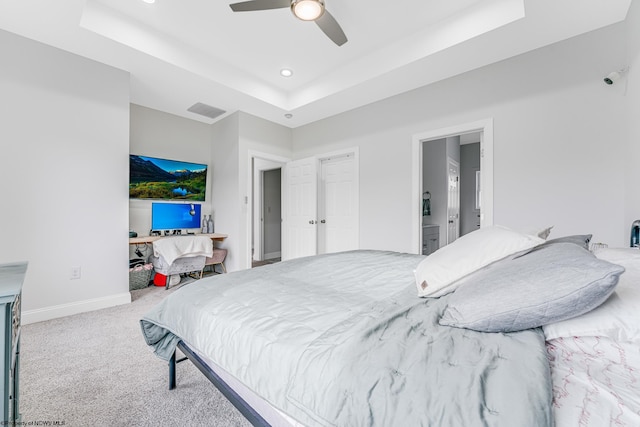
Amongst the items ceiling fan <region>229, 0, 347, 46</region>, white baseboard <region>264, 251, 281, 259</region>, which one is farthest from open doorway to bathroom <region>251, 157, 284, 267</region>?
ceiling fan <region>229, 0, 347, 46</region>

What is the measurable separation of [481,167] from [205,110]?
4038mm

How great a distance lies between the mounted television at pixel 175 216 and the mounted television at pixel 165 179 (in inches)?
6.2

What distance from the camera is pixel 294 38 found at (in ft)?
9.99

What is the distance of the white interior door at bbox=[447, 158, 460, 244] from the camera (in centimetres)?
527

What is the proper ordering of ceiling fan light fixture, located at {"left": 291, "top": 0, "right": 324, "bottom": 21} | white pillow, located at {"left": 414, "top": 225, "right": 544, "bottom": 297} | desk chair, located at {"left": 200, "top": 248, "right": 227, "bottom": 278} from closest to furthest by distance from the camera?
white pillow, located at {"left": 414, "top": 225, "right": 544, "bottom": 297}
ceiling fan light fixture, located at {"left": 291, "top": 0, "right": 324, "bottom": 21}
desk chair, located at {"left": 200, "top": 248, "right": 227, "bottom": 278}

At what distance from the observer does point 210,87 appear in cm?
360

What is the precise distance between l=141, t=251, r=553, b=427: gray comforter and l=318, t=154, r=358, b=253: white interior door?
2.99 m

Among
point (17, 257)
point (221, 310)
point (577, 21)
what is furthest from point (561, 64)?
point (17, 257)

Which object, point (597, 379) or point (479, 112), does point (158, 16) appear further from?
point (597, 379)

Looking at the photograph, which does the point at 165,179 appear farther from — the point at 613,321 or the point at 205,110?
the point at 613,321

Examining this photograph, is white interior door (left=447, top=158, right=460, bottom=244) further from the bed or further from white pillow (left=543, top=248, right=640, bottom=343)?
white pillow (left=543, top=248, right=640, bottom=343)

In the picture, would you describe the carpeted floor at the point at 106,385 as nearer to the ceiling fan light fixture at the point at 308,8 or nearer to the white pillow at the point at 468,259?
the white pillow at the point at 468,259

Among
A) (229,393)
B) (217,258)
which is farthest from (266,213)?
(229,393)

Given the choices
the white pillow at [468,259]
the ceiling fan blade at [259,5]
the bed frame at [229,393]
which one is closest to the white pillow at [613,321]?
the white pillow at [468,259]
